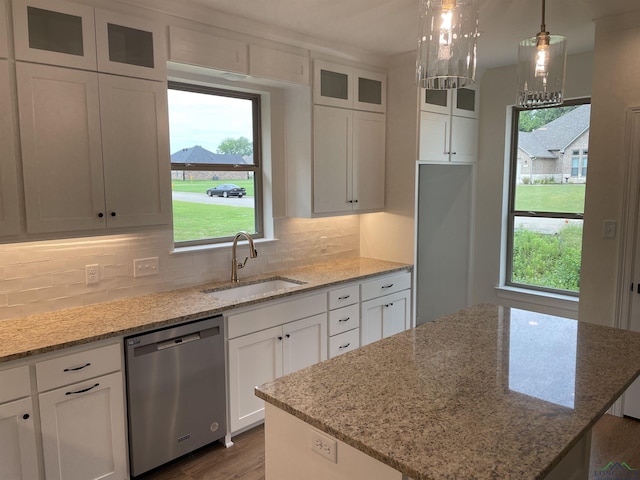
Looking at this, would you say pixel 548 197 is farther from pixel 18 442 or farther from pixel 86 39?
pixel 18 442

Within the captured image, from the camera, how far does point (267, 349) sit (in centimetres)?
300

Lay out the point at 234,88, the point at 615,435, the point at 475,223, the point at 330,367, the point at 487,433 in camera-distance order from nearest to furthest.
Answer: the point at 487,433, the point at 330,367, the point at 615,435, the point at 234,88, the point at 475,223

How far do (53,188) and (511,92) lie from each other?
3823 mm

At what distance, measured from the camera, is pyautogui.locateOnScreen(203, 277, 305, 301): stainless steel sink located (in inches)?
128

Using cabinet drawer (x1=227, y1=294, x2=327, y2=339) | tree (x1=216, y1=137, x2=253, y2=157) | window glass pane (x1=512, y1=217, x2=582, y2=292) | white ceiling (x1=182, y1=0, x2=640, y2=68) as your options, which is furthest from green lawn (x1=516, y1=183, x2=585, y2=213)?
tree (x1=216, y1=137, x2=253, y2=157)

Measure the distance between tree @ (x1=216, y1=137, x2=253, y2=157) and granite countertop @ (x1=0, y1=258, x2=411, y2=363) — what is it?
37.5 inches

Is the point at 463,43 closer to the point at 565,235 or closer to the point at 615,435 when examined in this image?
the point at 615,435

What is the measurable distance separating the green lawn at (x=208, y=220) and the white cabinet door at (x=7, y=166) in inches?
43.1

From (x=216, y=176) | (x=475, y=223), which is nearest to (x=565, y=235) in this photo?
(x=475, y=223)

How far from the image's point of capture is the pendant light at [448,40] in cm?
140

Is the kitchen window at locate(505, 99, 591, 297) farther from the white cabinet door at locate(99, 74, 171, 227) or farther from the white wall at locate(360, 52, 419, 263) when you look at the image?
the white cabinet door at locate(99, 74, 171, 227)

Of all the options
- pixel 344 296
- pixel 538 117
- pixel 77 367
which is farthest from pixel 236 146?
pixel 538 117

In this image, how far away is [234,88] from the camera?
342cm

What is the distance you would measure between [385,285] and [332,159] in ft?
3.60
